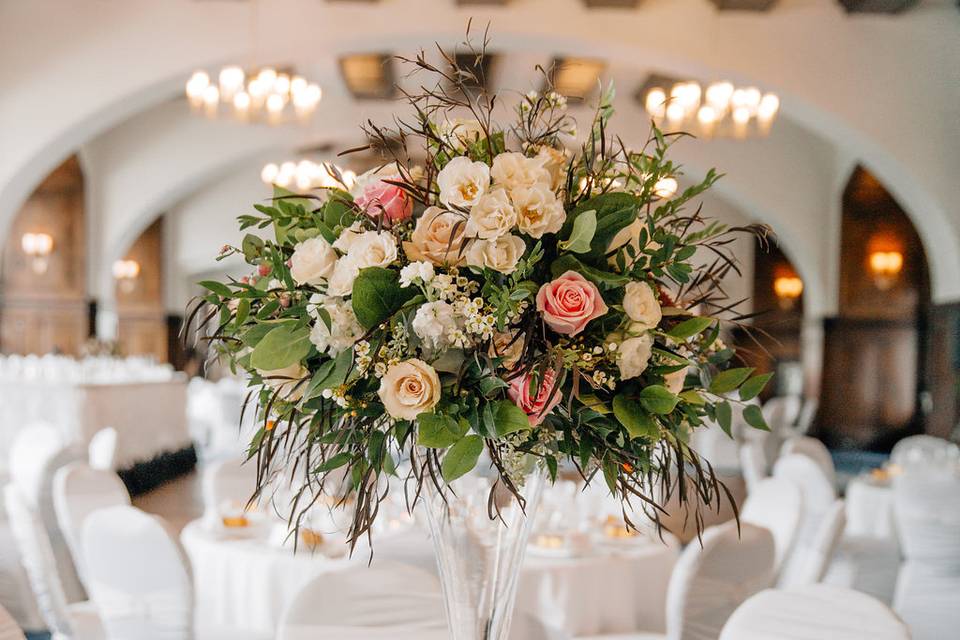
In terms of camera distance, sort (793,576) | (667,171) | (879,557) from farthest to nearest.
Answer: (879,557) → (793,576) → (667,171)

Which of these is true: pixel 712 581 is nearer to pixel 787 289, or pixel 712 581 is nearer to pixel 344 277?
pixel 344 277

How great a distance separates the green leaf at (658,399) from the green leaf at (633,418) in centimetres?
1

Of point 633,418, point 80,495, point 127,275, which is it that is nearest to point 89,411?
point 80,495

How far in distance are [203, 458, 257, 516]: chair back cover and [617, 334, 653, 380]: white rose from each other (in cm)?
361

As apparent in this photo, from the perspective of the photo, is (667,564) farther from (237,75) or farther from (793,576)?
(237,75)

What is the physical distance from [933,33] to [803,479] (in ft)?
17.2

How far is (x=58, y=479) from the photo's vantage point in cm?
365

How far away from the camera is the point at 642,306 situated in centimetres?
123

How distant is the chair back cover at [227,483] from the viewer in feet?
15.0

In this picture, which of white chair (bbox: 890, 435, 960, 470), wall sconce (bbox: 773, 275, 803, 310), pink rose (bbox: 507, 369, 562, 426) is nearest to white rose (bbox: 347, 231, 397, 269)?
pink rose (bbox: 507, 369, 562, 426)

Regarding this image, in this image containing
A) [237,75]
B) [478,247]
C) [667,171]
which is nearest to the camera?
[478,247]

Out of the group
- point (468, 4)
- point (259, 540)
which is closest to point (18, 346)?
point (468, 4)

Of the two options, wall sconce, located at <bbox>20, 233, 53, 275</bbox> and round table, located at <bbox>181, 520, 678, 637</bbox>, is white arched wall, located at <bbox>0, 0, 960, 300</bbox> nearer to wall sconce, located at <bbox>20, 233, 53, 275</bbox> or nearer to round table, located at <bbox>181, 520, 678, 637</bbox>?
wall sconce, located at <bbox>20, 233, 53, 275</bbox>

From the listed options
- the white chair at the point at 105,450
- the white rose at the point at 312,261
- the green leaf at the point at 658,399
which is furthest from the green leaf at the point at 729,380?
the white chair at the point at 105,450
